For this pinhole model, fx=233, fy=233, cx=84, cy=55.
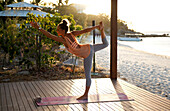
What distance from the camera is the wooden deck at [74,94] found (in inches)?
127

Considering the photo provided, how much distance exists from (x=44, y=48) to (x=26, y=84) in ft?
6.15

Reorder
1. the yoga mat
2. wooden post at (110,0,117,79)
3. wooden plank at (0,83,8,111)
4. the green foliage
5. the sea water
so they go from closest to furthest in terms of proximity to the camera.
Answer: wooden plank at (0,83,8,111), the yoga mat, wooden post at (110,0,117,79), the green foliage, the sea water

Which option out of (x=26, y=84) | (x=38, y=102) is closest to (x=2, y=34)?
(x=26, y=84)

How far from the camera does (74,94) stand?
393 cm

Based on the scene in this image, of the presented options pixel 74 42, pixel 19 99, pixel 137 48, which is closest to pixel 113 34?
pixel 74 42

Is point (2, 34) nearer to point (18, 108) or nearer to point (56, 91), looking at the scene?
point (56, 91)

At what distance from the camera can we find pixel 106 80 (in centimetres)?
503

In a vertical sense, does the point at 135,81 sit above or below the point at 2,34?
below

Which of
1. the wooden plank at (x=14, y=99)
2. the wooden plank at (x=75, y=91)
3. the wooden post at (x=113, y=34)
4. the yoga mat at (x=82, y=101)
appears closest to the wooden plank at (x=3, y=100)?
the wooden plank at (x=14, y=99)

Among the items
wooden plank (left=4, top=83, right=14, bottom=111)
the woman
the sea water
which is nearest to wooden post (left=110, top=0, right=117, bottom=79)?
the woman

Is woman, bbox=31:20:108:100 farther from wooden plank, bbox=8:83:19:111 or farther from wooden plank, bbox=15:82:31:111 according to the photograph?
wooden plank, bbox=8:83:19:111

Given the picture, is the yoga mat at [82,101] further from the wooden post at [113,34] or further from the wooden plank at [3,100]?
the wooden post at [113,34]

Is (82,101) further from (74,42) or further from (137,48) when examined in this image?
(137,48)

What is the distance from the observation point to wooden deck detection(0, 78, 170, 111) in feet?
10.6
